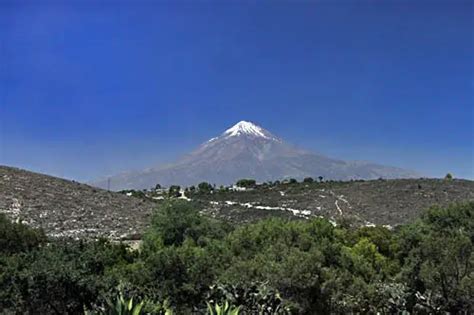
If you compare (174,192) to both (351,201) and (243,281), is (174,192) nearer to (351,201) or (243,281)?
(351,201)

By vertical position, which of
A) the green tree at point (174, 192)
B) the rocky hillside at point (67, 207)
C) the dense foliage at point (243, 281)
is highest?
the green tree at point (174, 192)

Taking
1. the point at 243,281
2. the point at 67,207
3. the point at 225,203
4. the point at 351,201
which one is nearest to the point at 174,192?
the point at 225,203

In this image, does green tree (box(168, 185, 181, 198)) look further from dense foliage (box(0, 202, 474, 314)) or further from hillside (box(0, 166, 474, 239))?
dense foliage (box(0, 202, 474, 314))

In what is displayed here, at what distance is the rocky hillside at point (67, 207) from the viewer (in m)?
43.2

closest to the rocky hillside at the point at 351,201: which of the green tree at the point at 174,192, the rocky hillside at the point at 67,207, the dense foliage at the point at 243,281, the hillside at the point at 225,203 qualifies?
the hillside at the point at 225,203

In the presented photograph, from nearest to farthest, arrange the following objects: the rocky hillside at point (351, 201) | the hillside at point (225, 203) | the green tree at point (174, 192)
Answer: the hillside at point (225, 203)
the rocky hillside at point (351, 201)
the green tree at point (174, 192)

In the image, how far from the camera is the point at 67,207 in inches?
1924

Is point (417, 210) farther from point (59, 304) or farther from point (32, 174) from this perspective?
point (59, 304)

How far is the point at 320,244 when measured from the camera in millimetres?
22234

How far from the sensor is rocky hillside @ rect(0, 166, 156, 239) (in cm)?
4325

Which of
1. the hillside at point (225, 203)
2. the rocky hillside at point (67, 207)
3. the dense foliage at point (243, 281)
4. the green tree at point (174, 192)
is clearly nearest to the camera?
the dense foliage at point (243, 281)

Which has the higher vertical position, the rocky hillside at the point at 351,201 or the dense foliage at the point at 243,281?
the rocky hillside at the point at 351,201

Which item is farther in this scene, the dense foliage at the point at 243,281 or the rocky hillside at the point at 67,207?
the rocky hillside at the point at 67,207

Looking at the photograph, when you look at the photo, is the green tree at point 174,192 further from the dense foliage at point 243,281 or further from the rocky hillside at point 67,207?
the dense foliage at point 243,281
